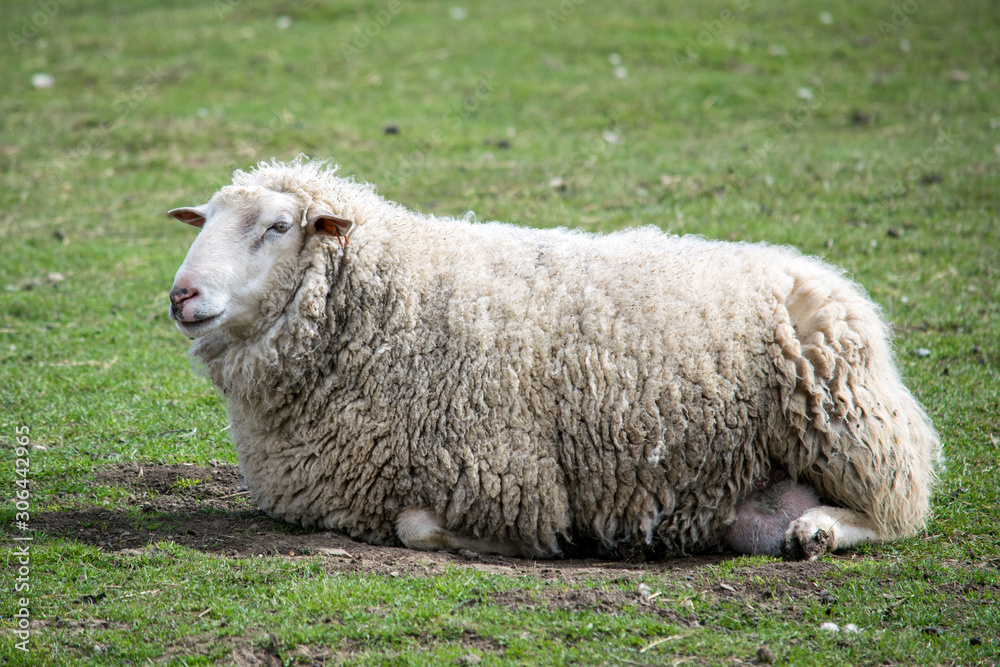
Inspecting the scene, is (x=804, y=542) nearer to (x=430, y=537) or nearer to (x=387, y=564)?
(x=430, y=537)

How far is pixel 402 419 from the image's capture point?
15.0 ft

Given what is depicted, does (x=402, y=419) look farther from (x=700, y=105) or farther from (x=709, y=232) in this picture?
(x=700, y=105)

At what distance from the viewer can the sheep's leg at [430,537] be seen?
14.7ft

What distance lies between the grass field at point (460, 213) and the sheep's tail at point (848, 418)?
29 centimetres

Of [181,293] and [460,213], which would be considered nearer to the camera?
[181,293]

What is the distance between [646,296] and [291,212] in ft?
6.08

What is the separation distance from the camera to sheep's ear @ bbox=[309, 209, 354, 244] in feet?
15.0

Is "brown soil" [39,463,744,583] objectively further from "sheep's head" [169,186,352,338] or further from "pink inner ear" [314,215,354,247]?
"pink inner ear" [314,215,354,247]

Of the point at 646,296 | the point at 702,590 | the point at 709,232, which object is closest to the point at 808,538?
the point at 702,590
